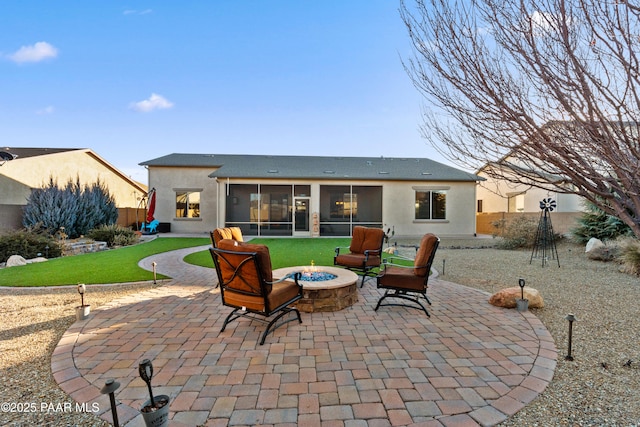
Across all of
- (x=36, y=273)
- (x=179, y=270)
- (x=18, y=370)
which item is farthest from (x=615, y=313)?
(x=36, y=273)

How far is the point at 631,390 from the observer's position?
2.55 m

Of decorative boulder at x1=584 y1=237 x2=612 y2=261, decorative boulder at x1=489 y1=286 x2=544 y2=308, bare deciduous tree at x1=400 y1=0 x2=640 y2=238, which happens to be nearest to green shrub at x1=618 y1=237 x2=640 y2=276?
decorative boulder at x1=584 y1=237 x2=612 y2=261

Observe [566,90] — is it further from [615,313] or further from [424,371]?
[615,313]

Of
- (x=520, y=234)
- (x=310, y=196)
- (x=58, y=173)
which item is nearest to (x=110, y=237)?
(x=58, y=173)

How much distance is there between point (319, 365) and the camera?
2.93 m

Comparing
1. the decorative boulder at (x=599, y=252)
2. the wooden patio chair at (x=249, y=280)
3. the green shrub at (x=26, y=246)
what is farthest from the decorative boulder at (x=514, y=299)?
the green shrub at (x=26, y=246)

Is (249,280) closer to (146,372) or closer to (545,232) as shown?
(146,372)

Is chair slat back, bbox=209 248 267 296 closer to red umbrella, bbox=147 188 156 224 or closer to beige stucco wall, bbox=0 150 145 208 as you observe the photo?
red umbrella, bbox=147 188 156 224

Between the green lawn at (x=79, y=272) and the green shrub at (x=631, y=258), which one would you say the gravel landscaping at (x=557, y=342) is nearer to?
the green shrub at (x=631, y=258)

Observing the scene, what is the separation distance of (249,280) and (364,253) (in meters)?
3.54

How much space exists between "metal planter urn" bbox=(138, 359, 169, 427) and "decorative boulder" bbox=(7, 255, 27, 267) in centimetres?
992

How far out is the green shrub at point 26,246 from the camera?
9.12 meters

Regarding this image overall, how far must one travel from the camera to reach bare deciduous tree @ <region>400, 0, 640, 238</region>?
2.04 meters

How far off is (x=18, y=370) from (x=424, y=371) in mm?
4066
